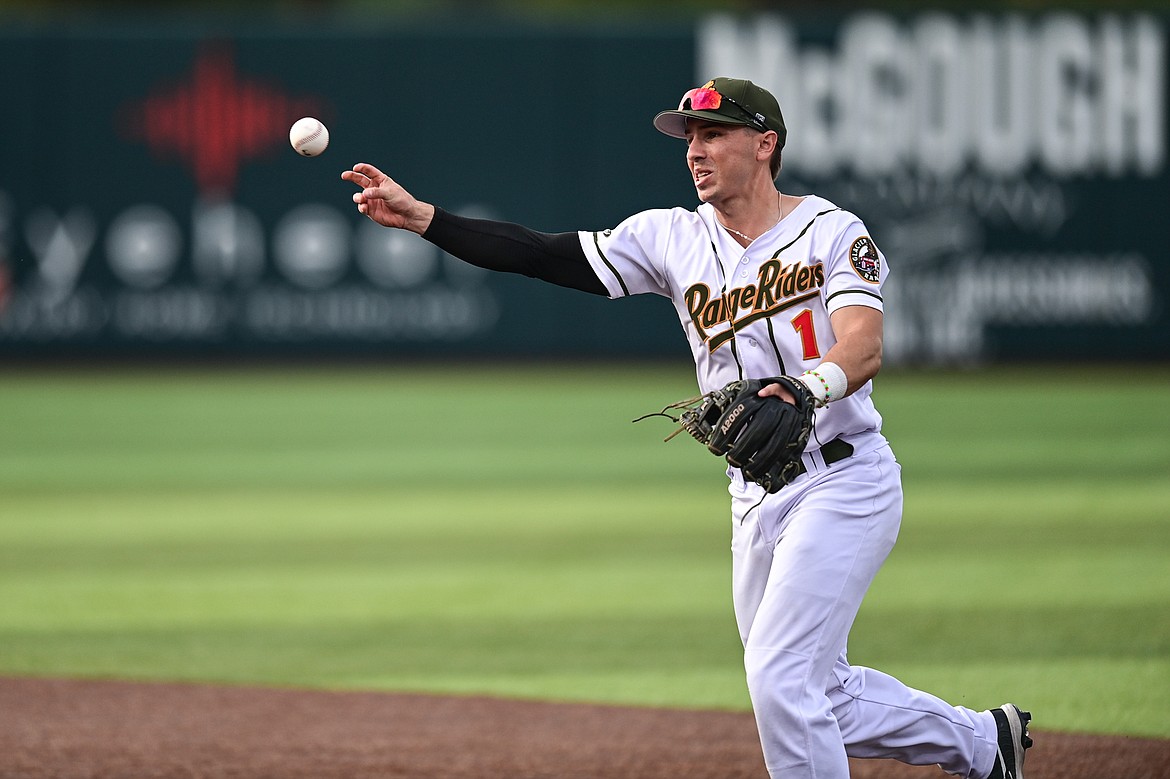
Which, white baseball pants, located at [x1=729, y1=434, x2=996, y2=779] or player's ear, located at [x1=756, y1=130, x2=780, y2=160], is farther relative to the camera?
player's ear, located at [x1=756, y1=130, x2=780, y2=160]

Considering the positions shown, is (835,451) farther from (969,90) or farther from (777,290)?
(969,90)

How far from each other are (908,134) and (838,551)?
1613cm

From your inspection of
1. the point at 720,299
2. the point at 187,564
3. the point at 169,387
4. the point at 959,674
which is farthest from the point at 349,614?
the point at 169,387

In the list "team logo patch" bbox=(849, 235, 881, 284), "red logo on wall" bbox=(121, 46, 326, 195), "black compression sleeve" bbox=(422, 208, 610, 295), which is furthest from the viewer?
"red logo on wall" bbox=(121, 46, 326, 195)

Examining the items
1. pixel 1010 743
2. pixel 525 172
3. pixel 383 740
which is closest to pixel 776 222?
pixel 1010 743

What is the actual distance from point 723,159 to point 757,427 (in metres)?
0.80

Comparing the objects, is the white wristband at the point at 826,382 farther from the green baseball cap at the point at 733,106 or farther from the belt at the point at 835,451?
the green baseball cap at the point at 733,106

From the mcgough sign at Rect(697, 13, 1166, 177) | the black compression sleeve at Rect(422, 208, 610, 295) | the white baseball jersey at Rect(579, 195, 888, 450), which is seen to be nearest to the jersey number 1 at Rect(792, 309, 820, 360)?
the white baseball jersey at Rect(579, 195, 888, 450)

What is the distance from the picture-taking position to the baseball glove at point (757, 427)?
3.87m

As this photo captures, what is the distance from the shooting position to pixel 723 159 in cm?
Answer: 422

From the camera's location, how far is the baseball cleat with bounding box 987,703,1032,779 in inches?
176

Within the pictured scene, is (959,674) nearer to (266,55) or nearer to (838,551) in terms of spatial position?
(838,551)

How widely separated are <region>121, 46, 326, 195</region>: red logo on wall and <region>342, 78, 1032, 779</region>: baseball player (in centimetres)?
1604

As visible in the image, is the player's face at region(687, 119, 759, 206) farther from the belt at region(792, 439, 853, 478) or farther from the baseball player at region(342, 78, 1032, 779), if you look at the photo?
the belt at region(792, 439, 853, 478)
